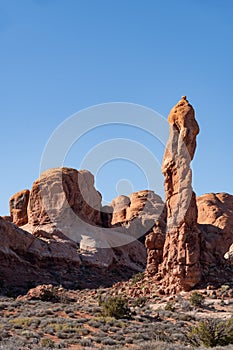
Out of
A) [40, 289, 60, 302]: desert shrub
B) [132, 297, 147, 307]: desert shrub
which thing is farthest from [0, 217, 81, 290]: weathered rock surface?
[132, 297, 147, 307]: desert shrub

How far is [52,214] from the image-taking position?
2127 inches

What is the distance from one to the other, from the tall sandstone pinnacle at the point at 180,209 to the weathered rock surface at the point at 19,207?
2842cm

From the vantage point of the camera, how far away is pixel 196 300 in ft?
95.0

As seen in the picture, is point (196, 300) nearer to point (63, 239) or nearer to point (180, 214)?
point (180, 214)

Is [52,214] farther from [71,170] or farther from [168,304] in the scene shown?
[168,304]

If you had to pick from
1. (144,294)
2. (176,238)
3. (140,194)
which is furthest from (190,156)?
(140,194)

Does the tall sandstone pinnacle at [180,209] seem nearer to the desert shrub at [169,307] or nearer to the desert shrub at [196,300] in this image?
the desert shrub at [196,300]

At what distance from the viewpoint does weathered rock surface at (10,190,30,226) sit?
5969cm

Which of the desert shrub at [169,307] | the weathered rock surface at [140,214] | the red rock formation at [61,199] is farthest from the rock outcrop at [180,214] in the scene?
the weathered rock surface at [140,214]

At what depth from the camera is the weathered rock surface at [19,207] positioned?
196 feet

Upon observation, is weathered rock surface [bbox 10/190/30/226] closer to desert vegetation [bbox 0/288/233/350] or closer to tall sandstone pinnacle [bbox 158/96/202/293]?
desert vegetation [bbox 0/288/233/350]

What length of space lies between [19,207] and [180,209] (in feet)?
103

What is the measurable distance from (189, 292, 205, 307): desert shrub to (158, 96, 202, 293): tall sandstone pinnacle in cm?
234

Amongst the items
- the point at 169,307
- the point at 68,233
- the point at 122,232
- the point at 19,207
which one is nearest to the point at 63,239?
the point at 68,233
